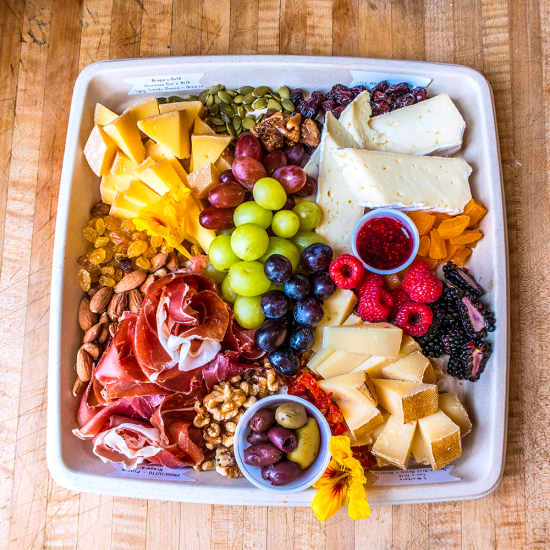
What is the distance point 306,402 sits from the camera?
98cm

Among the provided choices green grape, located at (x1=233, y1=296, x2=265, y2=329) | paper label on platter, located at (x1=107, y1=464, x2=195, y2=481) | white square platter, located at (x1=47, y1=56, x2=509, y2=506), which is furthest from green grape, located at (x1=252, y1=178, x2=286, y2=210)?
paper label on platter, located at (x1=107, y1=464, x2=195, y2=481)

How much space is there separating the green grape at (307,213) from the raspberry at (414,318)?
317 millimetres

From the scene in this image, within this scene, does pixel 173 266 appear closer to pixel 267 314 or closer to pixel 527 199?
pixel 267 314

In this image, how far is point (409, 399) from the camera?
948 millimetres

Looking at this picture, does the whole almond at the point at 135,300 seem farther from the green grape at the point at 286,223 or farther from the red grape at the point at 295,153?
the red grape at the point at 295,153

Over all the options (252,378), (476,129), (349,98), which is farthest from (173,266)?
(476,129)

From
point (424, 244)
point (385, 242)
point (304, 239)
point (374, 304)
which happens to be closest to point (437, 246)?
point (424, 244)

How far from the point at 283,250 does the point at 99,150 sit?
561 mm

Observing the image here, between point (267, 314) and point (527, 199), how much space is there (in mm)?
808

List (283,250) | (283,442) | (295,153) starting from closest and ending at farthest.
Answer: (283,442), (283,250), (295,153)

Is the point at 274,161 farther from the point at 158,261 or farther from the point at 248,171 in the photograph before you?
the point at 158,261

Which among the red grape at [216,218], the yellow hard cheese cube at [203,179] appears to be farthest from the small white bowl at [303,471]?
the yellow hard cheese cube at [203,179]

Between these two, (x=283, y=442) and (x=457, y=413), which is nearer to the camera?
(x=283, y=442)

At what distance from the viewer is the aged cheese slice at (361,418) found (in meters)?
0.97
